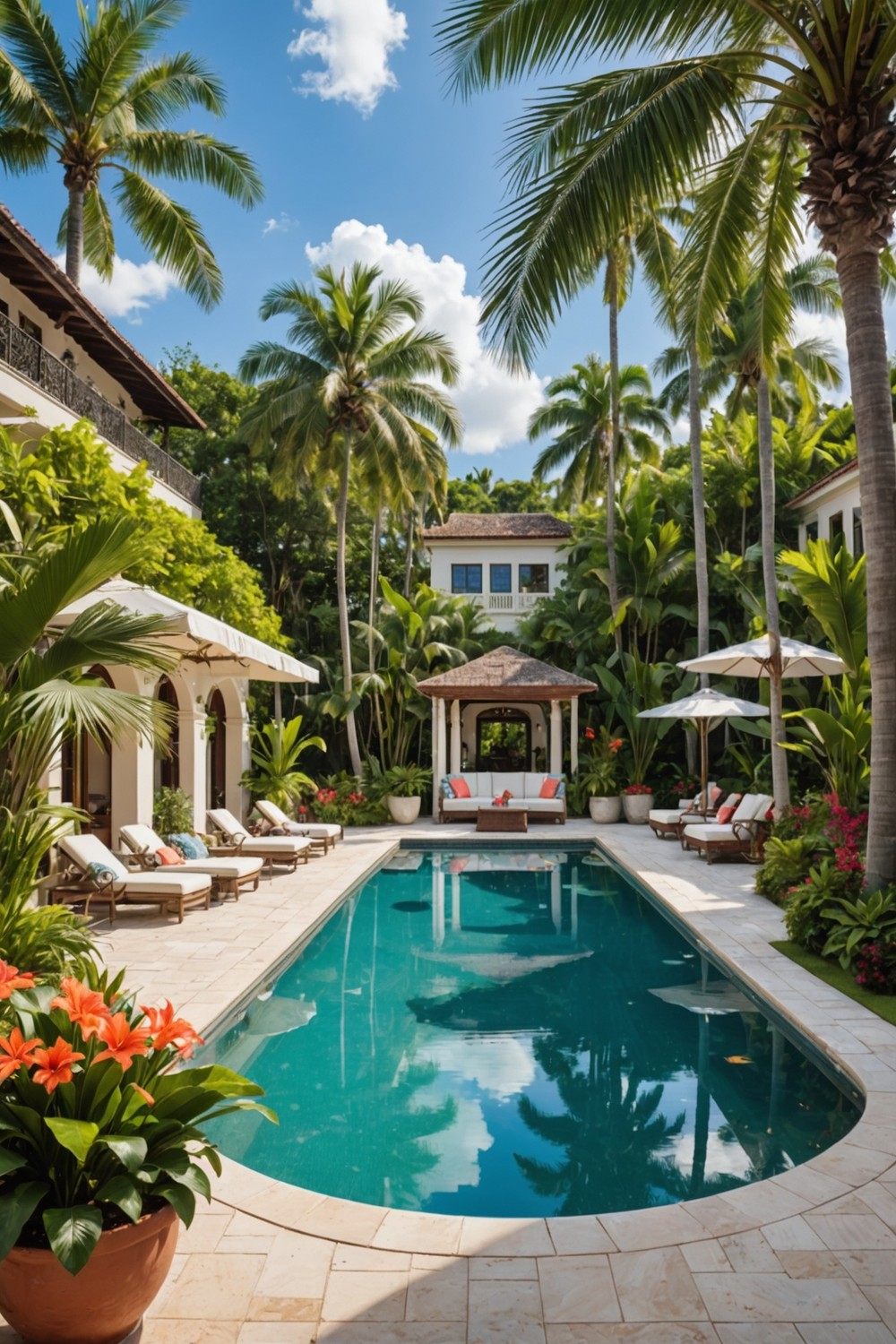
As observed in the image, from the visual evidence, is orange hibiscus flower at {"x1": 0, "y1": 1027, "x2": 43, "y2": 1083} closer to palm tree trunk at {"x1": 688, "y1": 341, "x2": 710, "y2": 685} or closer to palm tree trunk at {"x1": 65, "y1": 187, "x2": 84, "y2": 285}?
palm tree trunk at {"x1": 65, "y1": 187, "x2": 84, "y2": 285}

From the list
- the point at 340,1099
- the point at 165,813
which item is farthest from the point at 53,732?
the point at 165,813

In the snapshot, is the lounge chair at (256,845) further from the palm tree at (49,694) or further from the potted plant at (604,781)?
the potted plant at (604,781)

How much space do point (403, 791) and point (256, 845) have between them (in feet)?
24.6

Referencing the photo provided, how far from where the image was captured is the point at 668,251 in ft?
68.9

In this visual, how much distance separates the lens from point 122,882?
10.3 m

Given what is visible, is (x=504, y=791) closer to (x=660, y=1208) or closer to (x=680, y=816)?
(x=680, y=816)

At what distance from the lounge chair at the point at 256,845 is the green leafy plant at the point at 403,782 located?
6.66 metres

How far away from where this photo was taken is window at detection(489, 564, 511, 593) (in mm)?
30750

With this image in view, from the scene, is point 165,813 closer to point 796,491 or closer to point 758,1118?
point 758,1118

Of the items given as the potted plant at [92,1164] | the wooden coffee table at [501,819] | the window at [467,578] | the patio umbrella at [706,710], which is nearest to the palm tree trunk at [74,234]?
the wooden coffee table at [501,819]

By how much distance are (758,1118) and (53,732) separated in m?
5.34

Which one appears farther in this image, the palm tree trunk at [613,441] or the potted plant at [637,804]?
the palm tree trunk at [613,441]

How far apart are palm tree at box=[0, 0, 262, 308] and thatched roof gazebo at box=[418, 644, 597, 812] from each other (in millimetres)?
9669

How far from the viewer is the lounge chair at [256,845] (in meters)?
13.9
